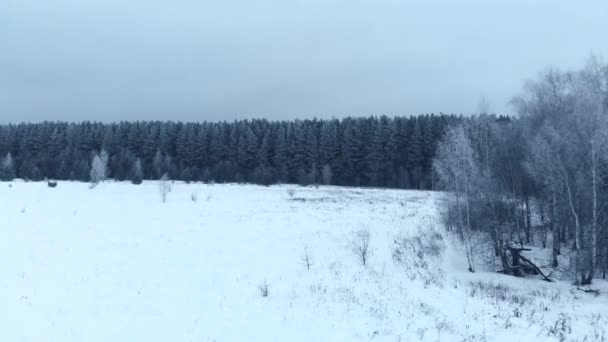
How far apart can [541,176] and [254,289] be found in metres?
13.2

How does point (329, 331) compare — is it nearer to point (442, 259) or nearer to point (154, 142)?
point (442, 259)

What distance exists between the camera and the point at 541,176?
1653 centimetres

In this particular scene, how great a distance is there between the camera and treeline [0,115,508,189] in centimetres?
6006

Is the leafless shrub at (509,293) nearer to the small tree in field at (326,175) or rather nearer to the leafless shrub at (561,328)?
the leafless shrub at (561,328)

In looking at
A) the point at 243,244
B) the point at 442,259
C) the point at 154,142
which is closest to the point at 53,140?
the point at 154,142

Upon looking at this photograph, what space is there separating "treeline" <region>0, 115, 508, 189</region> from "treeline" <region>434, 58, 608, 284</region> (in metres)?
35.0

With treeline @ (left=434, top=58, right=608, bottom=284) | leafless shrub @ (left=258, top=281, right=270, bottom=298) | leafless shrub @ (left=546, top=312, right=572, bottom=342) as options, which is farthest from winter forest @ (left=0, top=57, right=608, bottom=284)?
leafless shrub @ (left=258, top=281, right=270, bottom=298)

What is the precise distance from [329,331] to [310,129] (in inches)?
2443

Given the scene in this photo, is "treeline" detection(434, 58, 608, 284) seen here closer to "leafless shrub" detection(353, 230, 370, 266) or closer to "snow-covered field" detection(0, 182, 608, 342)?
"snow-covered field" detection(0, 182, 608, 342)

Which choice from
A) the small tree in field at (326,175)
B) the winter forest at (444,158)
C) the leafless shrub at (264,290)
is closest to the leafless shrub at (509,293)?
the winter forest at (444,158)

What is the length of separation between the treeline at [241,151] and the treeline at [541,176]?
35.0 m

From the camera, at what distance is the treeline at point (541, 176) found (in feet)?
46.8

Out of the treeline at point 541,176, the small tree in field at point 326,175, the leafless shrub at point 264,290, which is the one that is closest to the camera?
the leafless shrub at point 264,290

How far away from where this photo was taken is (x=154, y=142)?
71938mm
